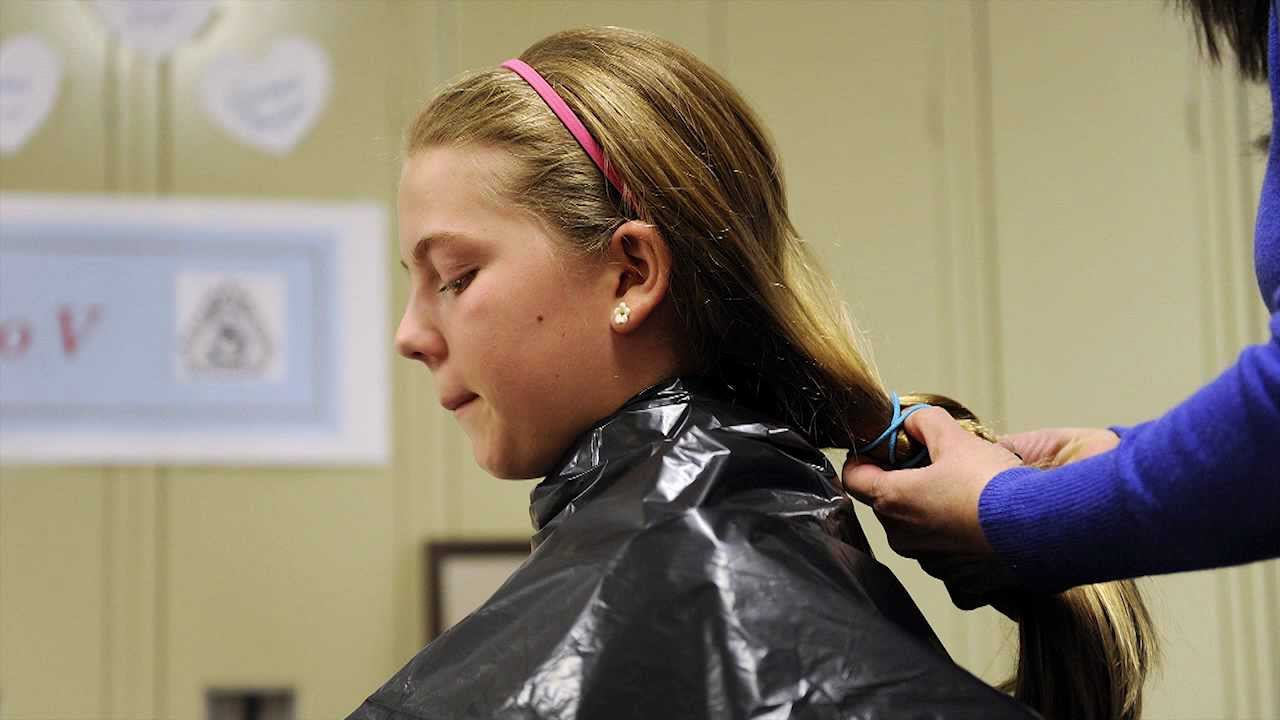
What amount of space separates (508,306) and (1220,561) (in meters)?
0.50

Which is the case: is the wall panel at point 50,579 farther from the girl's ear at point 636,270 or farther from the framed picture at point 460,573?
the girl's ear at point 636,270

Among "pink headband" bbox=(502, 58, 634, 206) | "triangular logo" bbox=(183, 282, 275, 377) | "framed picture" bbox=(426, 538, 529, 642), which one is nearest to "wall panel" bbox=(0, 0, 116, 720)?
"triangular logo" bbox=(183, 282, 275, 377)

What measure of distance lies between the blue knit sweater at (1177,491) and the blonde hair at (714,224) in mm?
145

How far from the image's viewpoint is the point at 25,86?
8.87 feet

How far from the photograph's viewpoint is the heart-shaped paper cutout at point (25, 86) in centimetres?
270

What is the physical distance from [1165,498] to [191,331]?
232cm

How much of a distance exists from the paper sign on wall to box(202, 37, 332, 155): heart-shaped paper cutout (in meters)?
0.15

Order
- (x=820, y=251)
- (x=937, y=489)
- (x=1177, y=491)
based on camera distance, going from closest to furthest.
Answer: (x=1177, y=491), (x=937, y=489), (x=820, y=251)

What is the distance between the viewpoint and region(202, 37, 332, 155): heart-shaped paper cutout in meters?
2.75

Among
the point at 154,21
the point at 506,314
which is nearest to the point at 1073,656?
the point at 506,314

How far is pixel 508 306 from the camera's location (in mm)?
980

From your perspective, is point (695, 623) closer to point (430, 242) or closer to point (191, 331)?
point (430, 242)

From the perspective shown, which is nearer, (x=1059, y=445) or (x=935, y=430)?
(x=935, y=430)

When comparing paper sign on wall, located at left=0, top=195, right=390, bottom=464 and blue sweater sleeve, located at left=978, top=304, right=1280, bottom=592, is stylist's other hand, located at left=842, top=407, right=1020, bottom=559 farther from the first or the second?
paper sign on wall, located at left=0, top=195, right=390, bottom=464
